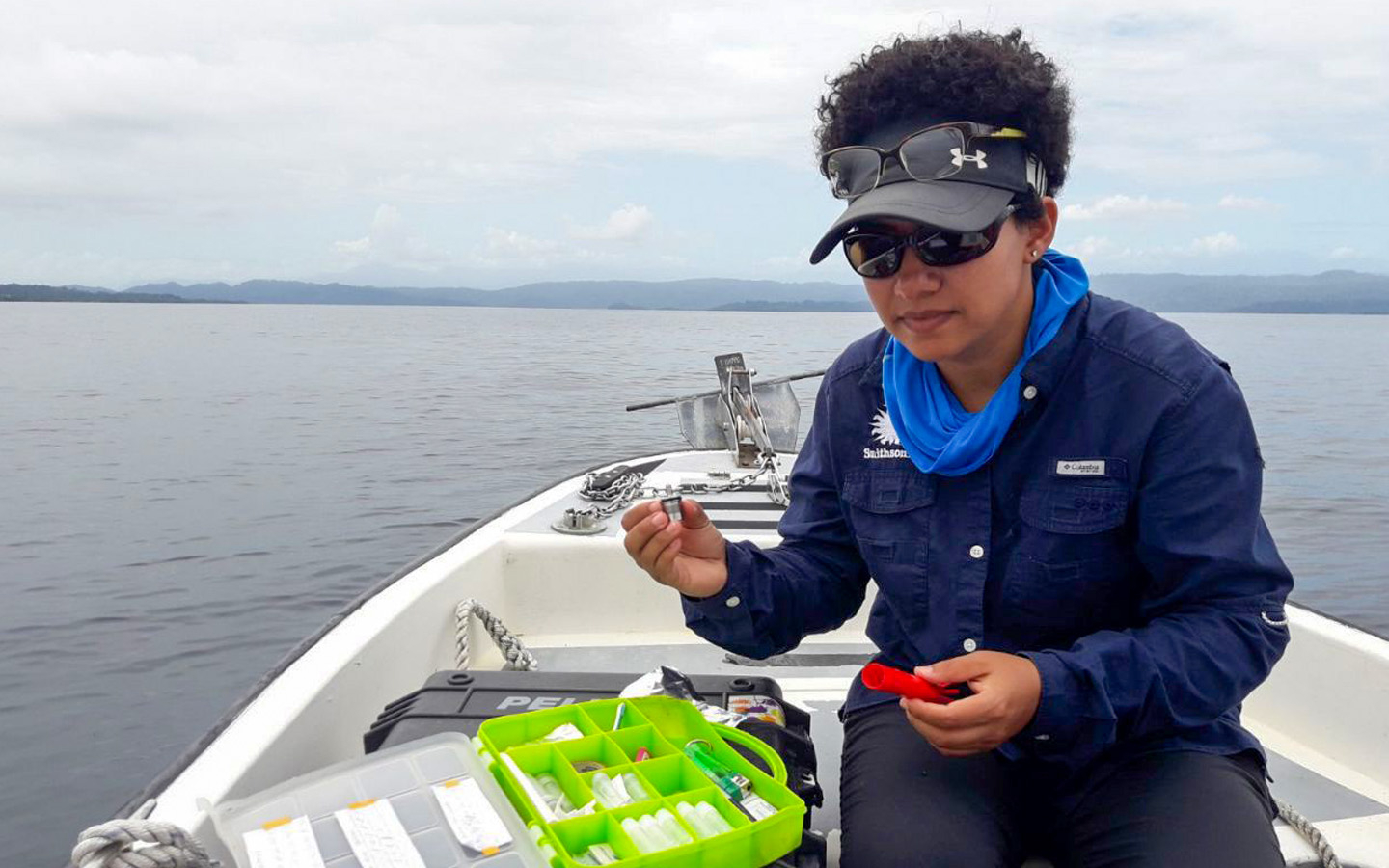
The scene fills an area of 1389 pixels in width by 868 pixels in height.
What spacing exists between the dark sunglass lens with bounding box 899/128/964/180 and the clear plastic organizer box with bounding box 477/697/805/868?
1.03m

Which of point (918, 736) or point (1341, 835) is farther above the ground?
point (918, 736)

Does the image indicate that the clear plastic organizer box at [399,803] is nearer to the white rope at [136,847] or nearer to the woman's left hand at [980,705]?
the white rope at [136,847]

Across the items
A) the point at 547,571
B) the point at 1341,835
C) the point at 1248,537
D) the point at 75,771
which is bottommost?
the point at 75,771

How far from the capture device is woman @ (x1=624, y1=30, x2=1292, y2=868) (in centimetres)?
148

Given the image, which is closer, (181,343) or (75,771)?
(75,771)

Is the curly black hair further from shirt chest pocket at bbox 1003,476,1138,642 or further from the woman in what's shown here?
shirt chest pocket at bbox 1003,476,1138,642

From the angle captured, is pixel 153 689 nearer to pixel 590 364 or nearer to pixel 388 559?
pixel 388 559

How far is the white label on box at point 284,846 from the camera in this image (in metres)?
1.37

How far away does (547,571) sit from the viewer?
3619mm

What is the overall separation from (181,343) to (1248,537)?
48491 mm

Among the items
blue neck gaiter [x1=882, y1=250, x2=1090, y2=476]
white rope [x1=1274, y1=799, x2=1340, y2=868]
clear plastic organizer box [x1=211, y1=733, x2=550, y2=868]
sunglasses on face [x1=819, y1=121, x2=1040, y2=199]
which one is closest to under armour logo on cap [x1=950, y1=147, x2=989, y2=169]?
sunglasses on face [x1=819, y1=121, x2=1040, y2=199]

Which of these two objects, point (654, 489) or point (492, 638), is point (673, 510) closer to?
point (492, 638)

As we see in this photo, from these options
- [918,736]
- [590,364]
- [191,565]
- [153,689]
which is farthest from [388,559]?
[590,364]

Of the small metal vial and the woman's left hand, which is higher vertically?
the small metal vial
